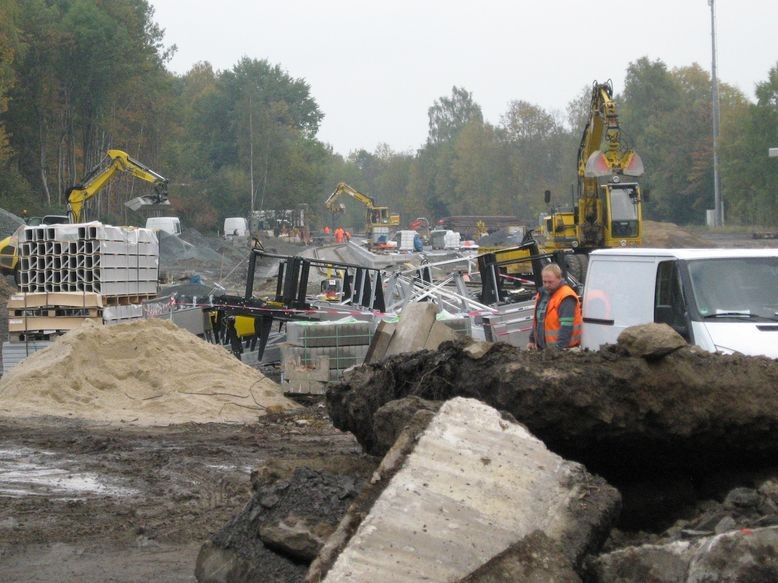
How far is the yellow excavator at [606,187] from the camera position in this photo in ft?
93.9

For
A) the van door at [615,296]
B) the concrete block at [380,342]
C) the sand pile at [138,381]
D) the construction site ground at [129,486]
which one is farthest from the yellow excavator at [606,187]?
the van door at [615,296]

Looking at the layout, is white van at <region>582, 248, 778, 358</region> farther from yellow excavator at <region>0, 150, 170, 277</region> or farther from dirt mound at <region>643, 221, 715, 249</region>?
dirt mound at <region>643, 221, 715, 249</region>

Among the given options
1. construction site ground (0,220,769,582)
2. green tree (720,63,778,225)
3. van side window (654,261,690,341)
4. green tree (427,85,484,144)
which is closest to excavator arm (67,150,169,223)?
construction site ground (0,220,769,582)

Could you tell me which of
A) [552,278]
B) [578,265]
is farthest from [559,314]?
[578,265]

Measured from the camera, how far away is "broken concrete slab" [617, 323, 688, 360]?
6453 mm

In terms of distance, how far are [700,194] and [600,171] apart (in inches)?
2510

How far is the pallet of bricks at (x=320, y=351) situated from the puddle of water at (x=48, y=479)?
4.02m

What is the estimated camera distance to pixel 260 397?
14320 mm

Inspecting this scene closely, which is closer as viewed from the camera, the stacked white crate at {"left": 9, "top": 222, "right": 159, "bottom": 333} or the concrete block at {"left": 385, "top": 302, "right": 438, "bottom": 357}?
the concrete block at {"left": 385, "top": 302, "right": 438, "bottom": 357}

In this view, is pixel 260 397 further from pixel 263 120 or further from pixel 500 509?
pixel 263 120

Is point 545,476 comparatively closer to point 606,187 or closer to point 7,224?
point 606,187

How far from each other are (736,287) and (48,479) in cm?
610

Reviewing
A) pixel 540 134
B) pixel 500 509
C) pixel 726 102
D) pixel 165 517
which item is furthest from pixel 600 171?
pixel 540 134

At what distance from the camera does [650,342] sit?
646 cm
